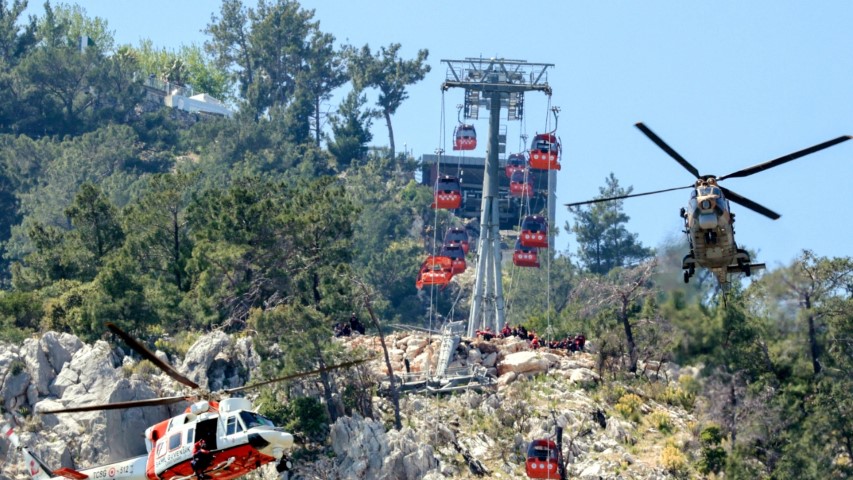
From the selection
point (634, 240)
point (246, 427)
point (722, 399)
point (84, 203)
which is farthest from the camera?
point (634, 240)

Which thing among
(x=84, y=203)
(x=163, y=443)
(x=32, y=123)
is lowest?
(x=163, y=443)

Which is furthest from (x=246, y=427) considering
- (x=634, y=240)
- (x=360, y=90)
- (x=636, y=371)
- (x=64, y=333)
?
(x=360, y=90)

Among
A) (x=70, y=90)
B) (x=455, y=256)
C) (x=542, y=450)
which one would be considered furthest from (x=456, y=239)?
(x=70, y=90)

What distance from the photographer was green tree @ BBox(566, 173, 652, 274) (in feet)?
391

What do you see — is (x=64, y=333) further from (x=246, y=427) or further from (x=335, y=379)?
(x=246, y=427)

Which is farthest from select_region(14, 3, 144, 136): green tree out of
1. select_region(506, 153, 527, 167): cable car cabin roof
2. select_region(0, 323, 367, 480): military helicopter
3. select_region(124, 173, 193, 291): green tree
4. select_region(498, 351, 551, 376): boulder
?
select_region(0, 323, 367, 480): military helicopter

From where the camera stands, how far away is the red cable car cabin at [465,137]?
102 m

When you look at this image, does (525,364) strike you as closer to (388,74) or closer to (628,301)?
(628,301)

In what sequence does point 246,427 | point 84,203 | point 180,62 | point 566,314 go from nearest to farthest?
point 246,427
point 84,203
point 566,314
point 180,62

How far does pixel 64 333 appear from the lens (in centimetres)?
6512

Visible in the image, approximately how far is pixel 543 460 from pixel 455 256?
3030 cm

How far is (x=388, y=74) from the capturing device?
138m

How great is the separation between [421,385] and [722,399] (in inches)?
495

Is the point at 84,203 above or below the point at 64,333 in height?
above
